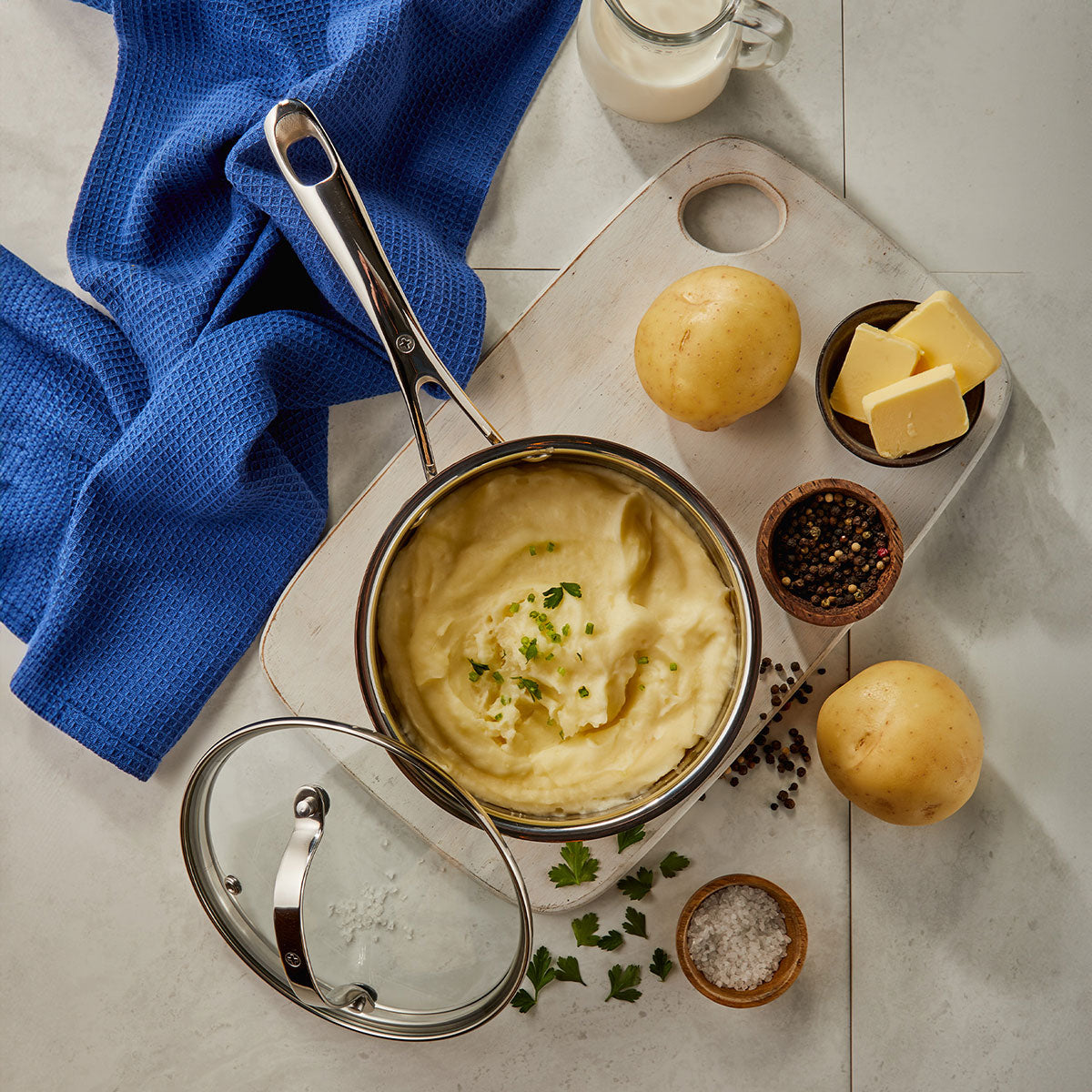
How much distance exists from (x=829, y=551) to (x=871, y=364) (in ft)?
0.91

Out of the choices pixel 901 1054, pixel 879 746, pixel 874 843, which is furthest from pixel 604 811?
pixel 901 1054

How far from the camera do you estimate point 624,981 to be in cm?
152

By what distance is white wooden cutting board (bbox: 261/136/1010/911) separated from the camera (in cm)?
144

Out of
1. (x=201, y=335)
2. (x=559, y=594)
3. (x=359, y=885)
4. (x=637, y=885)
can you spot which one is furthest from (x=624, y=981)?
(x=201, y=335)

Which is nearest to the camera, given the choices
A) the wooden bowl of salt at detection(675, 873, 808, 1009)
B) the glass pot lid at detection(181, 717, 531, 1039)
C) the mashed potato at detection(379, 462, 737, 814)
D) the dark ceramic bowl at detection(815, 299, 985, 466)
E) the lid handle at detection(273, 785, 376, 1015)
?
the lid handle at detection(273, 785, 376, 1015)

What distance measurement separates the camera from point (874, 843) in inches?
61.5

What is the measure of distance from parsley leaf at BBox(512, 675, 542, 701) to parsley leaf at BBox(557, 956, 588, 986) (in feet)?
1.79

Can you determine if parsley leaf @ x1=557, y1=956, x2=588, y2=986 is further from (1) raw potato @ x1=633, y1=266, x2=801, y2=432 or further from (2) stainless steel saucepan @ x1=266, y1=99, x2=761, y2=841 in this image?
(1) raw potato @ x1=633, y1=266, x2=801, y2=432

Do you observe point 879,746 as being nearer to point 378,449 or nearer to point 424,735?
point 424,735

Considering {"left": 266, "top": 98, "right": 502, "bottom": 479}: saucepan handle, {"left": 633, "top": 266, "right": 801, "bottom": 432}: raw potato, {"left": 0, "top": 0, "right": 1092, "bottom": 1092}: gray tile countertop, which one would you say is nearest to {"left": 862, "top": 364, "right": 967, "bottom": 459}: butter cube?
{"left": 633, "top": 266, "right": 801, "bottom": 432}: raw potato

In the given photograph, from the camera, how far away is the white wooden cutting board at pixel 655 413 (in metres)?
1.44

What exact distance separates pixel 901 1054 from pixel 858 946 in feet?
→ 0.67

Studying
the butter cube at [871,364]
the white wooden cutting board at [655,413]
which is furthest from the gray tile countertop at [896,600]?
the butter cube at [871,364]

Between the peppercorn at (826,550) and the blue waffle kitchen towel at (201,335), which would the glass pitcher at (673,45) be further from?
the peppercorn at (826,550)
